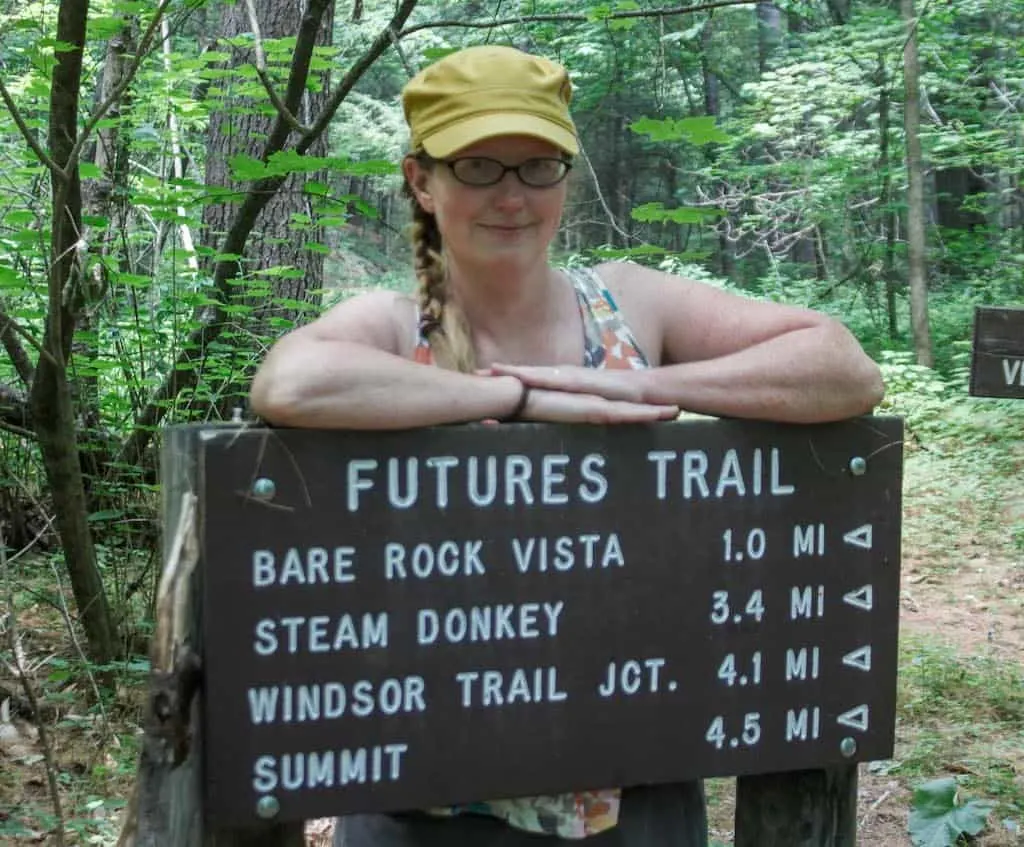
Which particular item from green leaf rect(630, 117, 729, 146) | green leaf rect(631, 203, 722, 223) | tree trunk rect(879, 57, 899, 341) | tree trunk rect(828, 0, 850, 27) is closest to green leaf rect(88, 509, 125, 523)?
green leaf rect(631, 203, 722, 223)

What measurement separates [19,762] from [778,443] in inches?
115

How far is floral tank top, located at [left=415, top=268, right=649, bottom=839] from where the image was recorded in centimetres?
164

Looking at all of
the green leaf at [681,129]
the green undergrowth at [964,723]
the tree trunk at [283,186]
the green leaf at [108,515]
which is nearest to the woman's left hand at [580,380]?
the green leaf at [681,129]

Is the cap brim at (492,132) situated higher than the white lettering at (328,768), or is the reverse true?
the cap brim at (492,132)

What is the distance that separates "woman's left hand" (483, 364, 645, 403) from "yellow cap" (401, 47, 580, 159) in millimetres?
312

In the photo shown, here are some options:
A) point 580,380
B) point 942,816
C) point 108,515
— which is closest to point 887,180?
point 942,816

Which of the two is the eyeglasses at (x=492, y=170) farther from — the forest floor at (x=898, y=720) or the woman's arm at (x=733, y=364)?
the forest floor at (x=898, y=720)

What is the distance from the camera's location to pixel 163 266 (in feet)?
15.2

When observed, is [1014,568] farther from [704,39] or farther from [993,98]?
[704,39]

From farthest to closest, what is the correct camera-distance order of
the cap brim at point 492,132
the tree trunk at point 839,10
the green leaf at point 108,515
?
1. the tree trunk at point 839,10
2. the green leaf at point 108,515
3. the cap brim at point 492,132

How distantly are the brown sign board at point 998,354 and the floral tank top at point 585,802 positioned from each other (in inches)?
88.6

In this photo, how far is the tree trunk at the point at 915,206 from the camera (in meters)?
12.1

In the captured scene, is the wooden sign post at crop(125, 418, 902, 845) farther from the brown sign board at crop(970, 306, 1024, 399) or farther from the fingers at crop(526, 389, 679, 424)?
the brown sign board at crop(970, 306, 1024, 399)

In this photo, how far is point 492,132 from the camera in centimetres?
154
